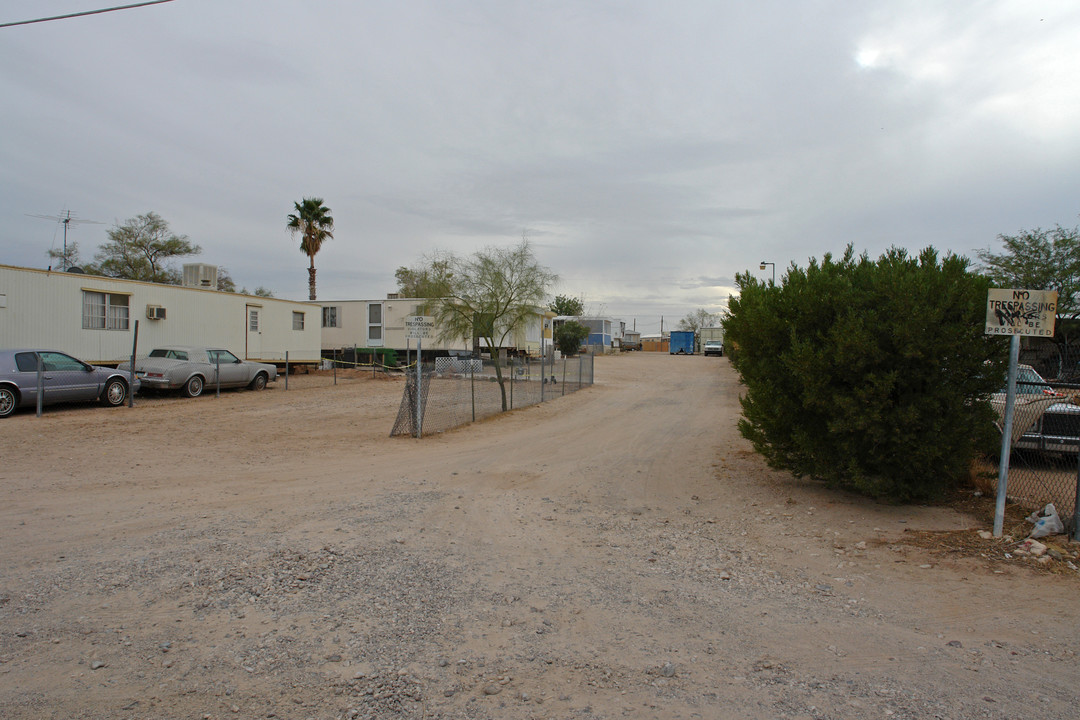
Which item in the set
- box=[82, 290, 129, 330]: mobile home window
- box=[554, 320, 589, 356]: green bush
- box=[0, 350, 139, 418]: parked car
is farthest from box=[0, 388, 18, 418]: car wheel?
box=[554, 320, 589, 356]: green bush

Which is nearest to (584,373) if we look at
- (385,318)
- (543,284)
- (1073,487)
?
(543,284)

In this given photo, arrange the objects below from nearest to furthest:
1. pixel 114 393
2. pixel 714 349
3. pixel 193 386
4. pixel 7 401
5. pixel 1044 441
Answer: pixel 1044 441 < pixel 7 401 < pixel 114 393 < pixel 193 386 < pixel 714 349

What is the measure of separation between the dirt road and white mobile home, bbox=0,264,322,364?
13.0 metres

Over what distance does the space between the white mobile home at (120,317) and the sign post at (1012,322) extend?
22561 millimetres

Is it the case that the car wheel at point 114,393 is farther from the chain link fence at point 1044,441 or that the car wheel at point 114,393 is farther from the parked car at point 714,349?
the parked car at point 714,349

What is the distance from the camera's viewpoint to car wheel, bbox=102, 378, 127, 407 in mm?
15625

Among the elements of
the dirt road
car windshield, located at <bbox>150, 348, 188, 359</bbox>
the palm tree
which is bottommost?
the dirt road

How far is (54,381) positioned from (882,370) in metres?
16.2

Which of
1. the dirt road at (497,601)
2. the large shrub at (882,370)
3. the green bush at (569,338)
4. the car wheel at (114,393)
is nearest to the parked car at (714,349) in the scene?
the green bush at (569,338)

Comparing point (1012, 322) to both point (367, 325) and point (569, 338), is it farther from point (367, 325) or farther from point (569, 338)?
point (569, 338)

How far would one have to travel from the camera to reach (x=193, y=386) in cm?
1847

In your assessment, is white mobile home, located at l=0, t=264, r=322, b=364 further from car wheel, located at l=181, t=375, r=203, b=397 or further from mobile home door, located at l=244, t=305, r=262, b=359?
car wheel, located at l=181, t=375, r=203, b=397

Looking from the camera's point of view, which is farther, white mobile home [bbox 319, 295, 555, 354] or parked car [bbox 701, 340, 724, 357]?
parked car [bbox 701, 340, 724, 357]

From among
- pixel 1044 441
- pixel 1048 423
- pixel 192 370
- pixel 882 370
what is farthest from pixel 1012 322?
pixel 192 370
